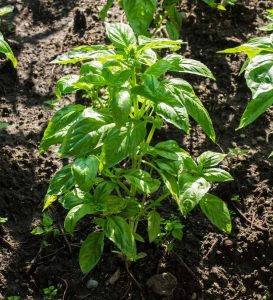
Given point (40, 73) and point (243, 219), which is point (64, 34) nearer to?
point (40, 73)

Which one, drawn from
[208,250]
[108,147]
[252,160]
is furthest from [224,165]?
[108,147]

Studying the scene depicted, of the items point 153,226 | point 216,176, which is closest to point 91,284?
point 153,226

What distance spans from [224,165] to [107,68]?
1412 mm

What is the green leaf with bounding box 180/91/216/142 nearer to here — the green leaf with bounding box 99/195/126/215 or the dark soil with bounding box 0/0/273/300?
the green leaf with bounding box 99/195/126/215

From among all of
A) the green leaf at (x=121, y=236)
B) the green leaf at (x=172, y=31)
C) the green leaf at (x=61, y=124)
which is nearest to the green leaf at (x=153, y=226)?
the green leaf at (x=121, y=236)

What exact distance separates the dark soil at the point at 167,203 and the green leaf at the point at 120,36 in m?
1.14

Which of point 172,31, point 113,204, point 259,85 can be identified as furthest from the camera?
point 172,31

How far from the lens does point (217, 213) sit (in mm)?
2615

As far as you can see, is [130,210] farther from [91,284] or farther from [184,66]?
[184,66]

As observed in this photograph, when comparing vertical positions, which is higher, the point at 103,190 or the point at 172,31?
the point at 172,31

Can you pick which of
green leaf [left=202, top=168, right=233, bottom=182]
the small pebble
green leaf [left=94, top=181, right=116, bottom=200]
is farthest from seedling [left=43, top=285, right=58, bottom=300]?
green leaf [left=202, top=168, right=233, bottom=182]

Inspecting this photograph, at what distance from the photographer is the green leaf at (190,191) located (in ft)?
7.84

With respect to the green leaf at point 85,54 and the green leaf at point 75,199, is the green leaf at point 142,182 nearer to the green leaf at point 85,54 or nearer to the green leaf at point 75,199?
the green leaf at point 75,199

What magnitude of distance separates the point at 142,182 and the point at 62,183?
1.21 ft
